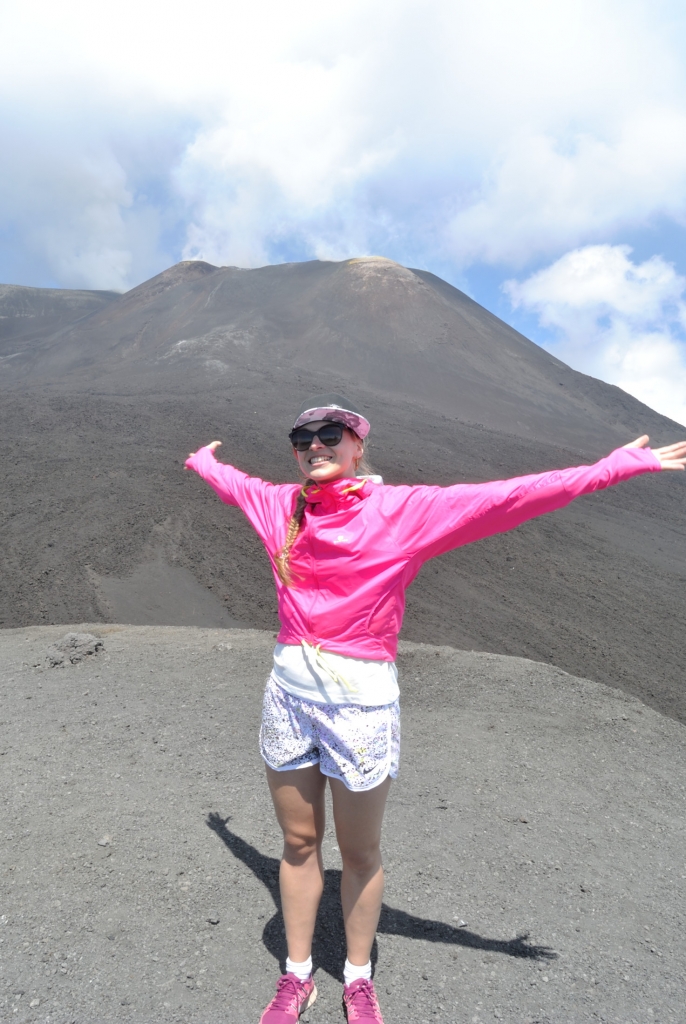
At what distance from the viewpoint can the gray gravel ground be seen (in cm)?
209

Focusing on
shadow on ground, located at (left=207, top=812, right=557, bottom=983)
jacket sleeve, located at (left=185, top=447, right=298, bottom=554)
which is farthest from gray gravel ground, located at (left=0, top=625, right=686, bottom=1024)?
jacket sleeve, located at (left=185, top=447, right=298, bottom=554)

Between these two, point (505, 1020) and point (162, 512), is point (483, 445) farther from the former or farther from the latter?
point (505, 1020)

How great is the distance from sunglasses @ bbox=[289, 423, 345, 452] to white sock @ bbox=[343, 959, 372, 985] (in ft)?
5.24

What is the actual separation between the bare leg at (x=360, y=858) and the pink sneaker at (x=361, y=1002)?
59 millimetres

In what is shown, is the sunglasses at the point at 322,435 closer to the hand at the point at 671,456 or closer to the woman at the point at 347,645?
the woman at the point at 347,645

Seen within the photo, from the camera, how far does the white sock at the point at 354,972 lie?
1969 mm

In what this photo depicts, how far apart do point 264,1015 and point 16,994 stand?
0.77 metres

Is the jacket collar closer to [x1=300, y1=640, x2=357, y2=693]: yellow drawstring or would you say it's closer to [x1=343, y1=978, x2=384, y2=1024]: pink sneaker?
[x1=300, y1=640, x2=357, y2=693]: yellow drawstring

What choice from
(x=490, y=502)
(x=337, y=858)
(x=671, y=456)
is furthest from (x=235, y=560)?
(x=671, y=456)

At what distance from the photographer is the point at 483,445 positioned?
17.0m

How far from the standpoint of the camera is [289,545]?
77.9 inches

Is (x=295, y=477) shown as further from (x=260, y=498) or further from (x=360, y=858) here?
(x=360, y=858)

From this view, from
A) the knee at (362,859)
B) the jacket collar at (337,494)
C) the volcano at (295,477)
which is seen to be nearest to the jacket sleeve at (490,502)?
the jacket collar at (337,494)

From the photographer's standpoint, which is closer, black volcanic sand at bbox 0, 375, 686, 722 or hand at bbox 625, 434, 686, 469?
hand at bbox 625, 434, 686, 469
